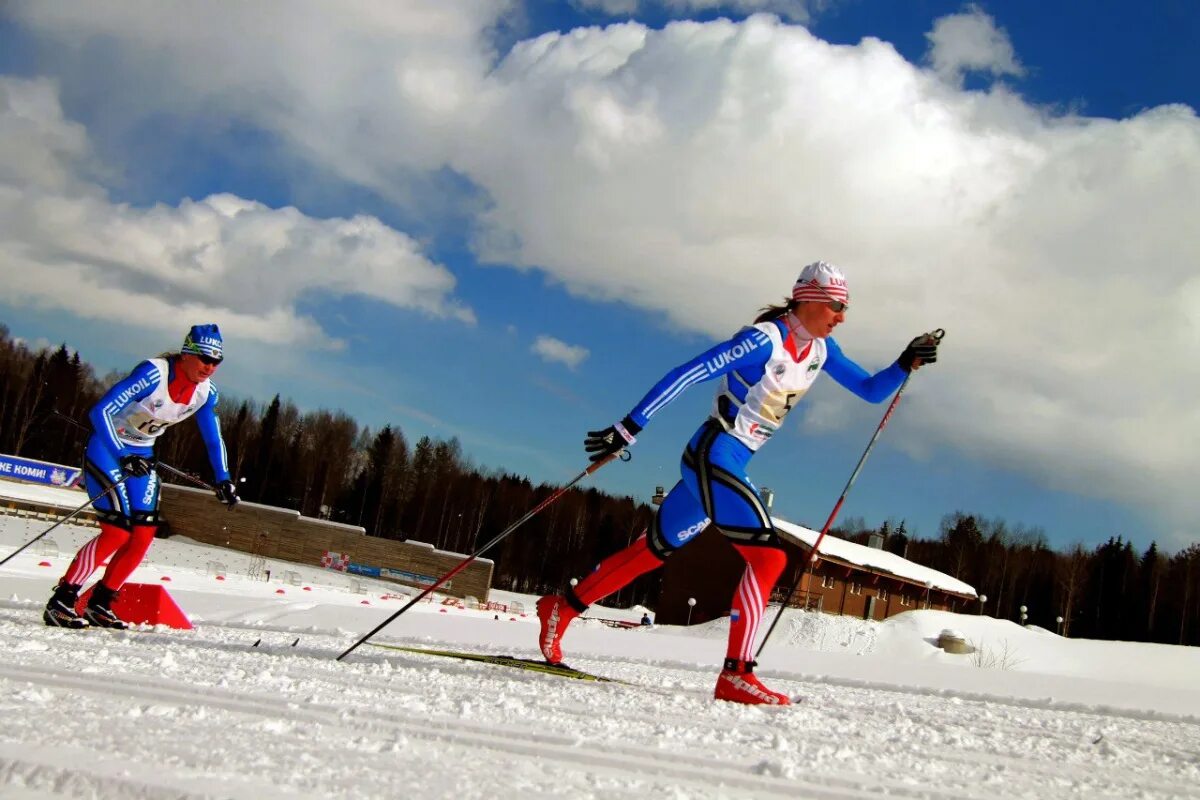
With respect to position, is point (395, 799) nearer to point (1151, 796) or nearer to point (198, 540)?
point (1151, 796)

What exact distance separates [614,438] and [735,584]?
3418cm

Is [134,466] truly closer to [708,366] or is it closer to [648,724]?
[708,366]

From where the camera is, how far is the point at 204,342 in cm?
647

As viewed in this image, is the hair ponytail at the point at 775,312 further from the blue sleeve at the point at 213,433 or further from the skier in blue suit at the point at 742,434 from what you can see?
the blue sleeve at the point at 213,433

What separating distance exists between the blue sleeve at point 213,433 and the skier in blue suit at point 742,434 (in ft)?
9.48

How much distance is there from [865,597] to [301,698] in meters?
37.4

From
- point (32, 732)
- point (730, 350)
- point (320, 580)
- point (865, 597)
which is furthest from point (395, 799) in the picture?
point (320, 580)

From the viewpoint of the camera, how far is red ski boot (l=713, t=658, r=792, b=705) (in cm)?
418

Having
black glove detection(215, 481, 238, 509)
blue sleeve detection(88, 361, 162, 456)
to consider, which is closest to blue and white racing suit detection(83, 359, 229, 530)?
blue sleeve detection(88, 361, 162, 456)

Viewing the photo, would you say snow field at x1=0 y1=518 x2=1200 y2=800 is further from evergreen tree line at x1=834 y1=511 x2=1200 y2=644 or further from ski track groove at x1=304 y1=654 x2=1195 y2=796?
evergreen tree line at x1=834 y1=511 x2=1200 y2=644

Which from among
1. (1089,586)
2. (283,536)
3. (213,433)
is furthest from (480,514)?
(213,433)

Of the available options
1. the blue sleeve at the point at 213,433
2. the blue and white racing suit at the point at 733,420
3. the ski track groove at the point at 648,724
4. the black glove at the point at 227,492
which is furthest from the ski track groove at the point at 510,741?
the blue sleeve at the point at 213,433

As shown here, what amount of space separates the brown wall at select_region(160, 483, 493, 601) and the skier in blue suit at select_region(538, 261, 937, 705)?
138ft

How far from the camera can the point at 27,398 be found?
5966 centimetres
